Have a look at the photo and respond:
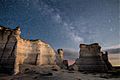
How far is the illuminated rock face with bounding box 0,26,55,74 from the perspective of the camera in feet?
129

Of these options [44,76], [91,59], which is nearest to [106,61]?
[91,59]

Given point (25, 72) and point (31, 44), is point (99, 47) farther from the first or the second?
point (25, 72)

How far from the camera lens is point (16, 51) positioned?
4097 cm

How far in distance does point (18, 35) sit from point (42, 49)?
15.2 m

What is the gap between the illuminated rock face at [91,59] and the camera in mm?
64312

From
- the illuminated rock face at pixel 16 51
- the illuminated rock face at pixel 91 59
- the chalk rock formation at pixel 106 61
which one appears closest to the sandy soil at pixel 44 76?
the illuminated rock face at pixel 16 51

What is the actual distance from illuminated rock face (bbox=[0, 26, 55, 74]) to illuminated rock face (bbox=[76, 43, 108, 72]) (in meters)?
21.0

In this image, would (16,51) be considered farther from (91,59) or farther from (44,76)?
(91,59)

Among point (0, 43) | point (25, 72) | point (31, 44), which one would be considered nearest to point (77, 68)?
point (31, 44)

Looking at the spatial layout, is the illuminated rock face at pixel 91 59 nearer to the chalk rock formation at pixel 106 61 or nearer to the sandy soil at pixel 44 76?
the chalk rock formation at pixel 106 61

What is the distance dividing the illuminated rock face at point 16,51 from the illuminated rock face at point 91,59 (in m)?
21.0

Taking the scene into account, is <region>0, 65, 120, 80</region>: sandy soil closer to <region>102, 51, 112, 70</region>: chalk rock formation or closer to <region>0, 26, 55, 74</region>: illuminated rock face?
<region>0, 26, 55, 74</region>: illuminated rock face

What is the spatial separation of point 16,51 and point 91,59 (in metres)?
36.6

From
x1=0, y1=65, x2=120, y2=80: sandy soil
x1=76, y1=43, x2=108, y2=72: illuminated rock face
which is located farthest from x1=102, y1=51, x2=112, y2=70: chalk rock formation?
x1=0, y1=65, x2=120, y2=80: sandy soil
